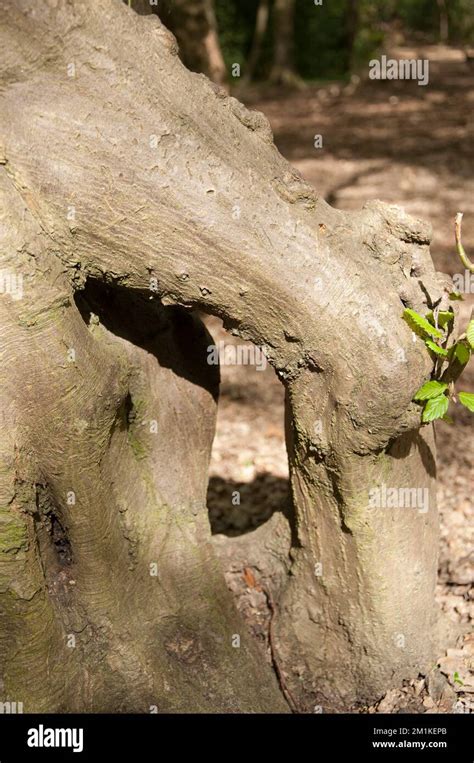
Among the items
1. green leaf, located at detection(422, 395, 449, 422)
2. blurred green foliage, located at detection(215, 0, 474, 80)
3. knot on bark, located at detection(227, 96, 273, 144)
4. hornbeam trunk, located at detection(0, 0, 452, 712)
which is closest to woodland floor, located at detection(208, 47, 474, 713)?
hornbeam trunk, located at detection(0, 0, 452, 712)

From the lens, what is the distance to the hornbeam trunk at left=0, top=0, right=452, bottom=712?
2.03 meters

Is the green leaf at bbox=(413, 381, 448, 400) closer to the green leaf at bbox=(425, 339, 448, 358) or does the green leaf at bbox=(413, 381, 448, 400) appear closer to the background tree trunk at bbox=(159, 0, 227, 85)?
the green leaf at bbox=(425, 339, 448, 358)

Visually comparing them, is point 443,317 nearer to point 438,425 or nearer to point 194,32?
point 438,425

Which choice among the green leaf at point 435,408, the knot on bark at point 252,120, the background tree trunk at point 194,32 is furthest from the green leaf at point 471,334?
the background tree trunk at point 194,32

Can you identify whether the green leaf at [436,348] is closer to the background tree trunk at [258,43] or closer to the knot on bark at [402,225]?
the knot on bark at [402,225]

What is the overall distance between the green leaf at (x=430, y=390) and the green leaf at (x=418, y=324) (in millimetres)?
126

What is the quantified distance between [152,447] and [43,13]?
124 cm

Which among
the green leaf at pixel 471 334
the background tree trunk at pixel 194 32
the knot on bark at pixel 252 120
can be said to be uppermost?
the background tree trunk at pixel 194 32

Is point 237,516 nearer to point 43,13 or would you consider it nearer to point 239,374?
point 239,374

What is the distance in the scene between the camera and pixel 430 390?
7.20 ft

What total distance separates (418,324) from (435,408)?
225mm

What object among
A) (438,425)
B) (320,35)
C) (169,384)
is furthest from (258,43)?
(169,384)

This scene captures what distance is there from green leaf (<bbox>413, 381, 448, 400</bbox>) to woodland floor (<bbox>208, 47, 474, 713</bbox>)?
33.2 inches

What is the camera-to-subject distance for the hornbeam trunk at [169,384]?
2.03m
